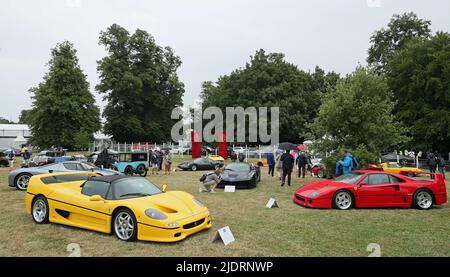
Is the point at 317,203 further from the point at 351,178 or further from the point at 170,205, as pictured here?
the point at 170,205

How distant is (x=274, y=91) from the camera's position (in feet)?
144

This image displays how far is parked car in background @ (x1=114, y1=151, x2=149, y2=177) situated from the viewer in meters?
18.7

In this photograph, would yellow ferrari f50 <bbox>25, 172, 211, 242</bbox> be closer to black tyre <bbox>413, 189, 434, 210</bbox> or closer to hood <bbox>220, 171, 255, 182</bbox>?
black tyre <bbox>413, 189, 434, 210</bbox>

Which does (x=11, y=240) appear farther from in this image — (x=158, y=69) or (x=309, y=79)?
(x=309, y=79)

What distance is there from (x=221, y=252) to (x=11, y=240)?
4042 millimetres

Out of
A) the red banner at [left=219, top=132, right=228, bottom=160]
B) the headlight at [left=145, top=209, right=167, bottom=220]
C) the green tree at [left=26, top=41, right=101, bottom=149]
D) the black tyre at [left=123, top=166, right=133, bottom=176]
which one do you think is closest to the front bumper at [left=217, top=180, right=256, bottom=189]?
the black tyre at [left=123, top=166, right=133, bottom=176]

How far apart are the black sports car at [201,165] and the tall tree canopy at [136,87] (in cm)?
2172

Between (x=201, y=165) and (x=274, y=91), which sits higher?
(x=274, y=91)

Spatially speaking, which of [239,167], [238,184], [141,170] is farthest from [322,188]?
[141,170]

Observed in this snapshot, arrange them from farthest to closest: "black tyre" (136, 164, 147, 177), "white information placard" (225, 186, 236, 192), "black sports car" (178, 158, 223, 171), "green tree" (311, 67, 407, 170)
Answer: "black sports car" (178, 158, 223, 171) → "black tyre" (136, 164, 147, 177) → "green tree" (311, 67, 407, 170) → "white information placard" (225, 186, 236, 192)

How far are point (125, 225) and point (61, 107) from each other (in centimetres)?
4023

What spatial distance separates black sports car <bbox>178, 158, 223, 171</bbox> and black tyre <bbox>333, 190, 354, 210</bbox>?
51.4 feet

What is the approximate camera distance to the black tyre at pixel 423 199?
30.7ft
